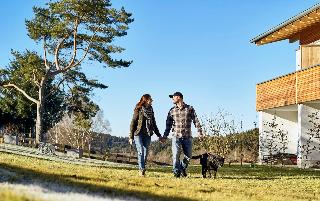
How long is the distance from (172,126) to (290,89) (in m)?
12.2

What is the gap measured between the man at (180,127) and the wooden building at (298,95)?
32.6 feet

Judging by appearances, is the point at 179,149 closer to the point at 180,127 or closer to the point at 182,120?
the point at 180,127

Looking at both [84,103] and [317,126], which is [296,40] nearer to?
[317,126]

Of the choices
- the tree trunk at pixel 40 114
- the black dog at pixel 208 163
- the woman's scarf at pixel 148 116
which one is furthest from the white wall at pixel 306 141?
the tree trunk at pixel 40 114

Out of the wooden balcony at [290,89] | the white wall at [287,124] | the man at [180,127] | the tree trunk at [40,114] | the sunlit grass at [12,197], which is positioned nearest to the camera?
the sunlit grass at [12,197]

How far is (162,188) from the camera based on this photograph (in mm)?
8859

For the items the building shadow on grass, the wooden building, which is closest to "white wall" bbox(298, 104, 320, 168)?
the wooden building

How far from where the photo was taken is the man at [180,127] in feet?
40.2

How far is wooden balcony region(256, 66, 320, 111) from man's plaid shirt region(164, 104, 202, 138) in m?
9.94

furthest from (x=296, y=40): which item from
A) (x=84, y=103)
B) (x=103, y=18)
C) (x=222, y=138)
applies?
(x=84, y=103)

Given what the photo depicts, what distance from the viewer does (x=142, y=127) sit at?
39.7ft

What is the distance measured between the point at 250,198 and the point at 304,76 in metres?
14.8

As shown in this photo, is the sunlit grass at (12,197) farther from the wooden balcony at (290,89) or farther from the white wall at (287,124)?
the white wall at (287,124)

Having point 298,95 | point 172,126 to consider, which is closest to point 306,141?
point 298,95
